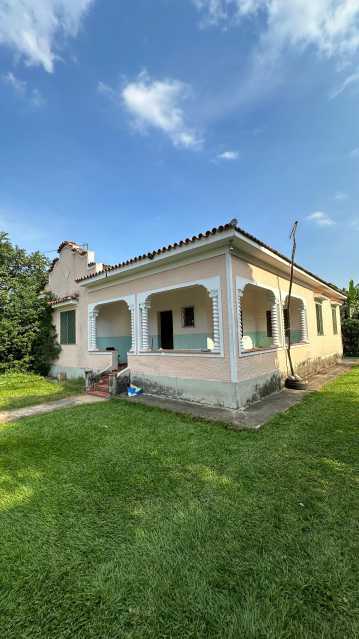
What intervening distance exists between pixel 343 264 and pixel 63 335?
69.8ft

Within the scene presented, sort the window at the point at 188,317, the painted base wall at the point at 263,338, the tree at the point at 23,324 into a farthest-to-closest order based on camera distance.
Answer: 1. the tree at the point at 23,324
2. the painted base wall at the point at 263,338
3. the window at the point at 188,317

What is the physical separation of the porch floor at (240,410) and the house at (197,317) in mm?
283

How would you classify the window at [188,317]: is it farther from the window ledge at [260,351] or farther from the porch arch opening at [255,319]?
the window ledge at [260,351]

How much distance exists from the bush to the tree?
64.5 ft

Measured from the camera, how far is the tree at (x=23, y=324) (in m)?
12.9

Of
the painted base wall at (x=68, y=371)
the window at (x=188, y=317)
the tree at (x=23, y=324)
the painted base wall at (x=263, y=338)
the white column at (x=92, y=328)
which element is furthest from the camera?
the tree at (x=23, y=324)

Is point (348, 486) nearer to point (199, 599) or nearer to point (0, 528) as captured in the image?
point (199, 599)

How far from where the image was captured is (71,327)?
1259 centimetres

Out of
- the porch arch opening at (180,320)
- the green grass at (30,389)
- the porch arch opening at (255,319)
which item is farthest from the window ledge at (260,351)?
the green grass at (30,389)

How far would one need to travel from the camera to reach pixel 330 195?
12844 mm

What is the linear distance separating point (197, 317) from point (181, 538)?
856 cm

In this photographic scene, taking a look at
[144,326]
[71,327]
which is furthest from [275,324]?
[71,327]

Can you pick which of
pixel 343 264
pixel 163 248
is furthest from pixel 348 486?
pixel 343 264

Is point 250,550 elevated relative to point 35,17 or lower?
lower
